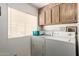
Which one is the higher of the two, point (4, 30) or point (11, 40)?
point (4, 30)

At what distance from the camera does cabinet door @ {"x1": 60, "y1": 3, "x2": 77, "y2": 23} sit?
3.20 feet

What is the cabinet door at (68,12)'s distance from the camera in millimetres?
977

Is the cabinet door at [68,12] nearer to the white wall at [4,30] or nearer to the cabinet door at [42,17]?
the cabinet door at [42,17]

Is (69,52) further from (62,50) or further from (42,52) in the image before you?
(42,52)

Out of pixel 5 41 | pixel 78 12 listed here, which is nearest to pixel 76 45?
pixel 78 12

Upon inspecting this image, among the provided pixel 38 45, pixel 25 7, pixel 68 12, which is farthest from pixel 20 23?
pixel 68 12

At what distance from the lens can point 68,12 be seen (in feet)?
3.27

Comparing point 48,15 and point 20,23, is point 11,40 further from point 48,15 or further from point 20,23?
point 48,15

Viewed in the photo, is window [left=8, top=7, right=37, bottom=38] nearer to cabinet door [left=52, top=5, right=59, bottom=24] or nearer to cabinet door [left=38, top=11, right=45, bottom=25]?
cabinet door [left=38, top=11, right=45, bottom=25]

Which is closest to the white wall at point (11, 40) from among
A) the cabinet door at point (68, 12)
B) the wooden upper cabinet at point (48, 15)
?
the wooden upper cabinet at point (48, 15)

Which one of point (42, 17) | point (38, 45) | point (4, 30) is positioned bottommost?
point (38, 45)

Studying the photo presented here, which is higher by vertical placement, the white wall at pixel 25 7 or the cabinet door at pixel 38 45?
the white wall at pixel 25 7

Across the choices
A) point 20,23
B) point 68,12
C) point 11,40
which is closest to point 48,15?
point 68,12

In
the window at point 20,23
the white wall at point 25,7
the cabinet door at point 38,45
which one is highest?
the white wall at point 25,7
